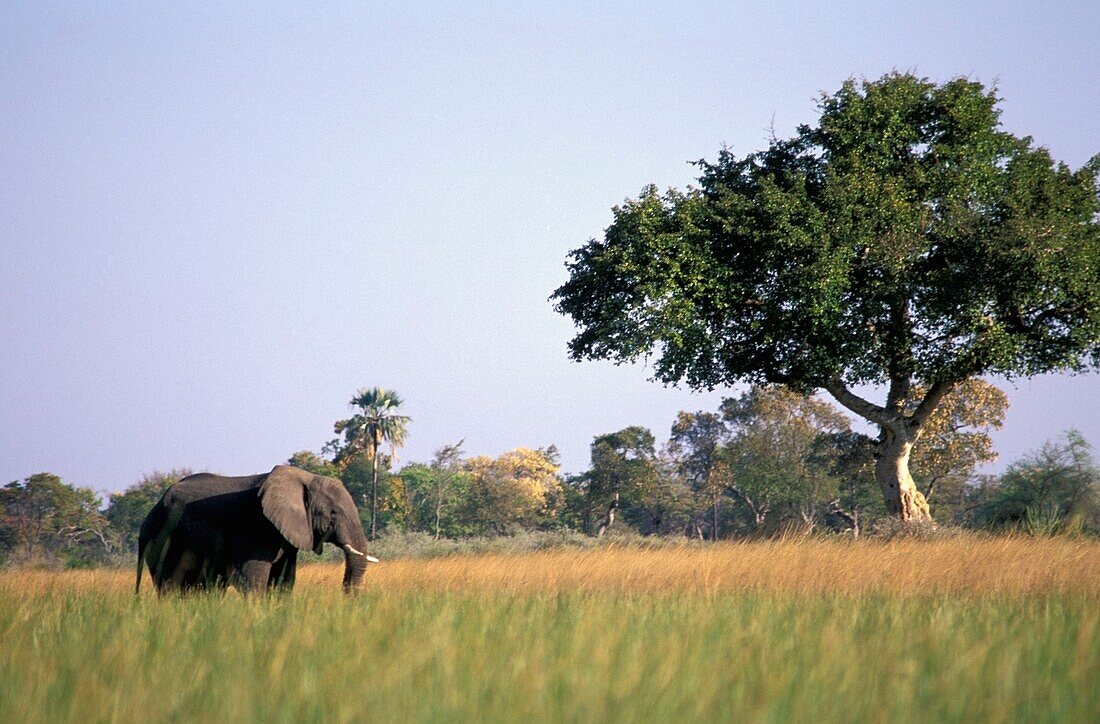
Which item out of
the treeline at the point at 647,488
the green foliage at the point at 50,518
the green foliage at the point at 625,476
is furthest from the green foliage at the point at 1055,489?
the green foliage at the point at 50,518

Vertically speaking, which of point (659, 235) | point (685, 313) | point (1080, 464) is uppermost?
point (659, 235)

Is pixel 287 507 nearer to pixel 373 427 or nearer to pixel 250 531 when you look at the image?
pixel 250 531

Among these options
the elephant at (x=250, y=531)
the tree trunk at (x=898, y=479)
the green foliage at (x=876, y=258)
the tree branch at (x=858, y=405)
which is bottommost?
the elephant at (x=250, y=531)

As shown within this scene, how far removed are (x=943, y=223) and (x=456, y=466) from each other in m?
51.3

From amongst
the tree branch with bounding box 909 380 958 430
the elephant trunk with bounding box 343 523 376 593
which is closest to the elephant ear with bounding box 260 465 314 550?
the elephant trunk with bounding box 343 523 376 593

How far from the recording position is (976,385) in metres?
40.2

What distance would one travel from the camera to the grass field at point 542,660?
15.5ft

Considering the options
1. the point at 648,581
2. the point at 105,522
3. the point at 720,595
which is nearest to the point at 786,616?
the point at 720,595

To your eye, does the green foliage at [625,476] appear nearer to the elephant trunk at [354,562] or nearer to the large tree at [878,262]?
the large tree at [878,262]

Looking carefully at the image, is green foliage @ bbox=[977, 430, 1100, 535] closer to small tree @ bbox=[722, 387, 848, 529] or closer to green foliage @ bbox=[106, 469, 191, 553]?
small tree @ bbox=[722, 387, 848, 529]

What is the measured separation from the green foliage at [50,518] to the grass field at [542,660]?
45235 mm

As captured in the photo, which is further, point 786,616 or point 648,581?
point 648,581

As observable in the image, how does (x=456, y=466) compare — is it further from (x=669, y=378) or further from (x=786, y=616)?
(x=786, y=616)

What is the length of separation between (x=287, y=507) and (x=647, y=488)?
46.8 meters
